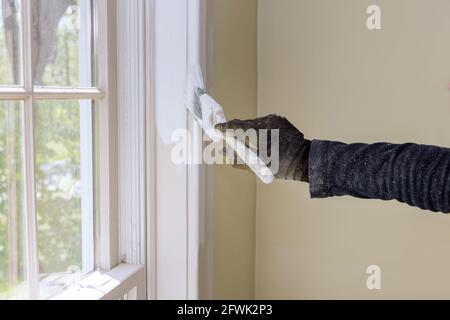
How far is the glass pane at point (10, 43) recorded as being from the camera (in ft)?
3.10

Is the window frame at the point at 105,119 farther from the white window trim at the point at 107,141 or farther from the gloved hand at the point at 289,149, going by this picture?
the gloved hand at the point at 289,149

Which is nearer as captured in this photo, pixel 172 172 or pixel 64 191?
pixel 64 191

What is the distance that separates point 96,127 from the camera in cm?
125

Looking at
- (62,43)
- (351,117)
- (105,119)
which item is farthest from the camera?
(351,117)

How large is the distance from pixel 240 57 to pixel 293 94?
0.22 meters

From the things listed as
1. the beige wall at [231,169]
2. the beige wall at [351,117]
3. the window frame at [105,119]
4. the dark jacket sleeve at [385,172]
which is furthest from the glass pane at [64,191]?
the beige wall at [351,117]

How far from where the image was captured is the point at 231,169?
1606 millimetres

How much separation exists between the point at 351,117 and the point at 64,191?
0.92m

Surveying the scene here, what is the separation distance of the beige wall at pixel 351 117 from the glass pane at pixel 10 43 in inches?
37.0

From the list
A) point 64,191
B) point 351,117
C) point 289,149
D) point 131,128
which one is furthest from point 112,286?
point 351,117

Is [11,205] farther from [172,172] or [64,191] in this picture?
[172,172]

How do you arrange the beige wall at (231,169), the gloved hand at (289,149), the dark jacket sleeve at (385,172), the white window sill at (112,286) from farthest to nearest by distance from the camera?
the beige wall at (231,169) < the white window sill at (112,286) < the gloved hand at (289,149) < the dark jacket sleeve at (385,172)

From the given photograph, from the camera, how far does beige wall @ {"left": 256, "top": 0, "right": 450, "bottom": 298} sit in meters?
1.63
